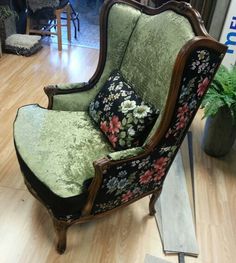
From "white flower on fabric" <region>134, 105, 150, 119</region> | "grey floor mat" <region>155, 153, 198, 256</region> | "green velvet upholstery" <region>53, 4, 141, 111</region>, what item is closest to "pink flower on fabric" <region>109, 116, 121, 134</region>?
"white flower on fabric" <region>134, 105, 150, 119</region>

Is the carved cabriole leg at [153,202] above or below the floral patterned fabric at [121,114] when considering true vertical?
below

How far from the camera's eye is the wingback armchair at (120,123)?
40.5 inches

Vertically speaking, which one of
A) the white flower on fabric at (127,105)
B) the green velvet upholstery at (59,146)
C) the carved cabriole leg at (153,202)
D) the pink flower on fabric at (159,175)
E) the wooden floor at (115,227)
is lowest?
the wooden floor at (115,227)

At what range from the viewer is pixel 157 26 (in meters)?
1.25

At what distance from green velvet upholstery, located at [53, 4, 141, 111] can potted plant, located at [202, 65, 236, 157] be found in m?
0.61

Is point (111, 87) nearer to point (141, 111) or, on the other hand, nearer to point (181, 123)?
point (141, 111)

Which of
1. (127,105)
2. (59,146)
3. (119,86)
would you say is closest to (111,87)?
(119,86)

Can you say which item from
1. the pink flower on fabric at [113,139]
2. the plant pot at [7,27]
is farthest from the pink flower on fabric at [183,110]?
the plant pot at [7,27]

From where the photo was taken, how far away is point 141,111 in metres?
1.25

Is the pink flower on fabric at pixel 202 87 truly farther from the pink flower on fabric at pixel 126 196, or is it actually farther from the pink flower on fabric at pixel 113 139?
the pink flower on fabric at pixel 126 196

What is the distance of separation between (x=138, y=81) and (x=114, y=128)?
272 mm

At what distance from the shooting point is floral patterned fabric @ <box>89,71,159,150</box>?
124 cm

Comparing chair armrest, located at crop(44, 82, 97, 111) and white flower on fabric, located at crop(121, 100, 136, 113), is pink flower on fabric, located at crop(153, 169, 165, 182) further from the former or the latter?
chair armrest, located at crop(44, 82, 97, 111)

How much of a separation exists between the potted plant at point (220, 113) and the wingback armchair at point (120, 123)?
56 centimetres
